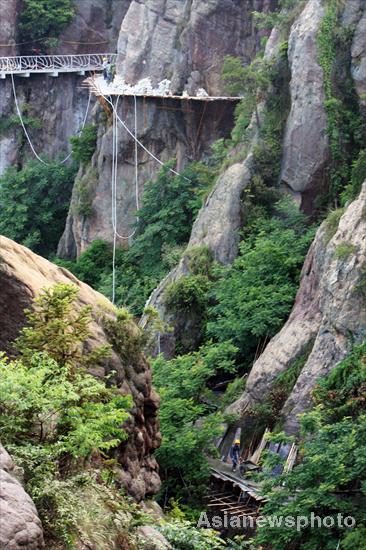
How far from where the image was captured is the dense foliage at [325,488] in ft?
59.0

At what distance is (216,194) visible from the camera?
3250 cm

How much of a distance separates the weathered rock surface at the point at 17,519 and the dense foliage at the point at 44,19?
3823 cm

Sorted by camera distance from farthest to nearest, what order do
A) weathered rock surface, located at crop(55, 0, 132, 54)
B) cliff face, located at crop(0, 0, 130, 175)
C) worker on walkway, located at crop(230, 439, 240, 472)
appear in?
weathered rock surface, located at crop(55, 0, 132, 54) → cliff face, located at crop(0, 0, 130, 175) → worker on walkway, located at crop(230, 439, 240, 472)

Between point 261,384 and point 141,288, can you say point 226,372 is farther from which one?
point 141,288

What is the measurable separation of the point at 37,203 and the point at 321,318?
2070cm

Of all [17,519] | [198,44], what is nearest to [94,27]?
[198,44]

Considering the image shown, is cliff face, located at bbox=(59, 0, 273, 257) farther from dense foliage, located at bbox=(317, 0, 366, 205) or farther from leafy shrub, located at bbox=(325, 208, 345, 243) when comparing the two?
leafy shrub, located at bbox=(325, 208, 345, 243)

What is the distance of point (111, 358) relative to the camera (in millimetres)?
16453

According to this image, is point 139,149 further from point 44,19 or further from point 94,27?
point 94,27

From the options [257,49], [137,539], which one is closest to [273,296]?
[257,49]

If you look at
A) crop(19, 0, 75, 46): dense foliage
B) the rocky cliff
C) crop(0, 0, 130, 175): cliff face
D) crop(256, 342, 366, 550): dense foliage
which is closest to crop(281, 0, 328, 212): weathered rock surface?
the rocky cliff

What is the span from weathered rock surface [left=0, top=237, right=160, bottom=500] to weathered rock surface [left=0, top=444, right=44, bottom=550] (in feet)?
17.1

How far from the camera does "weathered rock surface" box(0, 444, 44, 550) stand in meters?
9.74

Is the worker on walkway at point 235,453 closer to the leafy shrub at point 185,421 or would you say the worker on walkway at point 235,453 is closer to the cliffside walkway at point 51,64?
the leafy shrub at point 185,421
